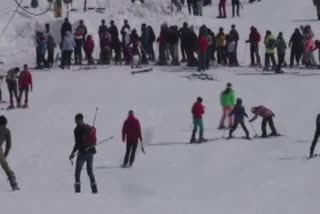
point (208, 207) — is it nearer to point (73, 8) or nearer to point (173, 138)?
point (173, 138)

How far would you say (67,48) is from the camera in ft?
123

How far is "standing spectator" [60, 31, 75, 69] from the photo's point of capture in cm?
3753

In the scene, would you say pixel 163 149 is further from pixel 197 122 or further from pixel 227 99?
pixel 227 99

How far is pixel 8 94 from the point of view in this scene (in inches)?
1341

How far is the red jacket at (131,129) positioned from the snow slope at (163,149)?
0.71 meters

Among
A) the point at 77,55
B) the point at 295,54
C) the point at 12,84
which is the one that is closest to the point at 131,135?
the point at 12,84

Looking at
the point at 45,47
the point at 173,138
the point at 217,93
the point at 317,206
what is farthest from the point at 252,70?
the point at 317,206

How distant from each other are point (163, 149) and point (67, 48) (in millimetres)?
12305

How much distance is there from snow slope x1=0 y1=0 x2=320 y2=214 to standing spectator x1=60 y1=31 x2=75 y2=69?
1.07 meters

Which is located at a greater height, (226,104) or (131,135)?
(226,104)

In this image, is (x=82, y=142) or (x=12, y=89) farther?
(x=12, y=89)

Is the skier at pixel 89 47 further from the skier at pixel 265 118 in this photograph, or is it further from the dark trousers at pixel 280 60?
the skier at pixel 265 118

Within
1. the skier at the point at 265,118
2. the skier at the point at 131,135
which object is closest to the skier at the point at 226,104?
the skier at the point at 265,118

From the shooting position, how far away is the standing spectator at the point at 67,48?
37531mm
